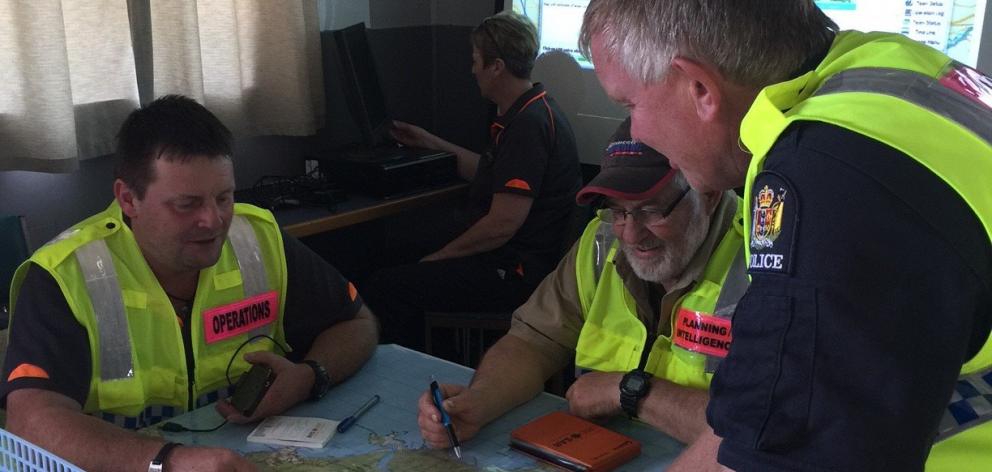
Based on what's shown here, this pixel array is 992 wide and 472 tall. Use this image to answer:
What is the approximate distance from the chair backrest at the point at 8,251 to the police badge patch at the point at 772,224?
7.41 feet

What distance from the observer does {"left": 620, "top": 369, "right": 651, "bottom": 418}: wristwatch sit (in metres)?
1.70

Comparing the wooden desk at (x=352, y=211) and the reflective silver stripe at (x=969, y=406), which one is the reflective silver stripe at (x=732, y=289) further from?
the wooden desk at (x=352, y=211)

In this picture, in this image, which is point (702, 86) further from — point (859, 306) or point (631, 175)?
point (631, 175)

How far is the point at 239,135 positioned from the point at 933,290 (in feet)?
10.6

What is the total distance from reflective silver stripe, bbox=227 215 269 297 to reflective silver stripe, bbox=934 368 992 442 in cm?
146

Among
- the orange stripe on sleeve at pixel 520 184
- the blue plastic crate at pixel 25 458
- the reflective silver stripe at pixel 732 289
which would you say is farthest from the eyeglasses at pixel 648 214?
the orange stripe on sleeve at pixel 520 184

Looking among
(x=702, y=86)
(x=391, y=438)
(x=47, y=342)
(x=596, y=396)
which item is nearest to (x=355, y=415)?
(x=391, y=438)

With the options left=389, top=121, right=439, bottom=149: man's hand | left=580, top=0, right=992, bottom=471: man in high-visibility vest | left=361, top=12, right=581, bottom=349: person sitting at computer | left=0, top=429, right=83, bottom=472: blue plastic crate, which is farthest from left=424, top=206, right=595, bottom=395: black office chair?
left=580, top=0, right=992, bottom=471: man in high-visibility vest

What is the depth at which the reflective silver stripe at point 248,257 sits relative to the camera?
6.74 ft

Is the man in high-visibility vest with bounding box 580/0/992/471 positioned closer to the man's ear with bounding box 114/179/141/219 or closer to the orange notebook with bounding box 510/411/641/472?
the orange notebook with bounding box 510/411/641/472

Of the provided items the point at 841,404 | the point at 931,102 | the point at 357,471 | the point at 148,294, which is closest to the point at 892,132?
the point at 931,102

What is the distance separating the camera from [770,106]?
33.4 inches

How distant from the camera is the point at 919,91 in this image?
82 centimetres

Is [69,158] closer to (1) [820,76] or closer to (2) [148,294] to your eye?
(2) [148,294]
